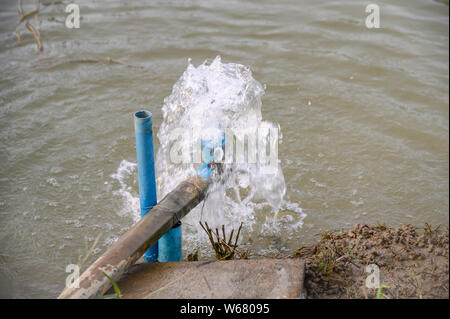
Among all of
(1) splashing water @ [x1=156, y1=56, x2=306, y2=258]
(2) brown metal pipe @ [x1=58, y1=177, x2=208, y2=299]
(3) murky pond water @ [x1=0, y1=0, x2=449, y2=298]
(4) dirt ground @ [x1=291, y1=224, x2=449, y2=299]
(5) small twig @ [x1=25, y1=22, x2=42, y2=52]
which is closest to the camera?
(2) brown metal pipe @ [x1=58, y1=177, x2=208, y2=299]

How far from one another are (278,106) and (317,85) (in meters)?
0.76

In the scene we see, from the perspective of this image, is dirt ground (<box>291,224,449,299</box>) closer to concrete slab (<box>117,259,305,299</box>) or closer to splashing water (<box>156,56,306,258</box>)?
concrete slab (<box>117,259,305,299</box>)

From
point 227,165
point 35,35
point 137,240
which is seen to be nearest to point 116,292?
point 137,240

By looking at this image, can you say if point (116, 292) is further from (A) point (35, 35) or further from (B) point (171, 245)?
(A) point (35, 35)

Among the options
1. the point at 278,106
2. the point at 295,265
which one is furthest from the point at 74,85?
the point at 295,265

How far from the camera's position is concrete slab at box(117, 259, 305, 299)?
250 cm

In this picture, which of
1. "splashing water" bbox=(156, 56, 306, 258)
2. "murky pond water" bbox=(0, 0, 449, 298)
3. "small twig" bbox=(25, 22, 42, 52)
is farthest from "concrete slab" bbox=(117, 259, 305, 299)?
"small twig" bbox=(25, 22, 42, 52)

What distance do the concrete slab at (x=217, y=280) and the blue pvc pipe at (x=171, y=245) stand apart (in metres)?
0.20

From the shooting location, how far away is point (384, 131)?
5.06 meters

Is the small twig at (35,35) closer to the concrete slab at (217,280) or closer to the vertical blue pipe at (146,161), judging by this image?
the vertical blue pipe at (146,161)

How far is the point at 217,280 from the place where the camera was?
260 cm

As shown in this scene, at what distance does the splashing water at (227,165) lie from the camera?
3652mm

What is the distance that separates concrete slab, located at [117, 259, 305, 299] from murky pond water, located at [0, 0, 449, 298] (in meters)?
0.89

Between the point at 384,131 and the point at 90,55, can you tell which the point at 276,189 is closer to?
the point at 384,131
